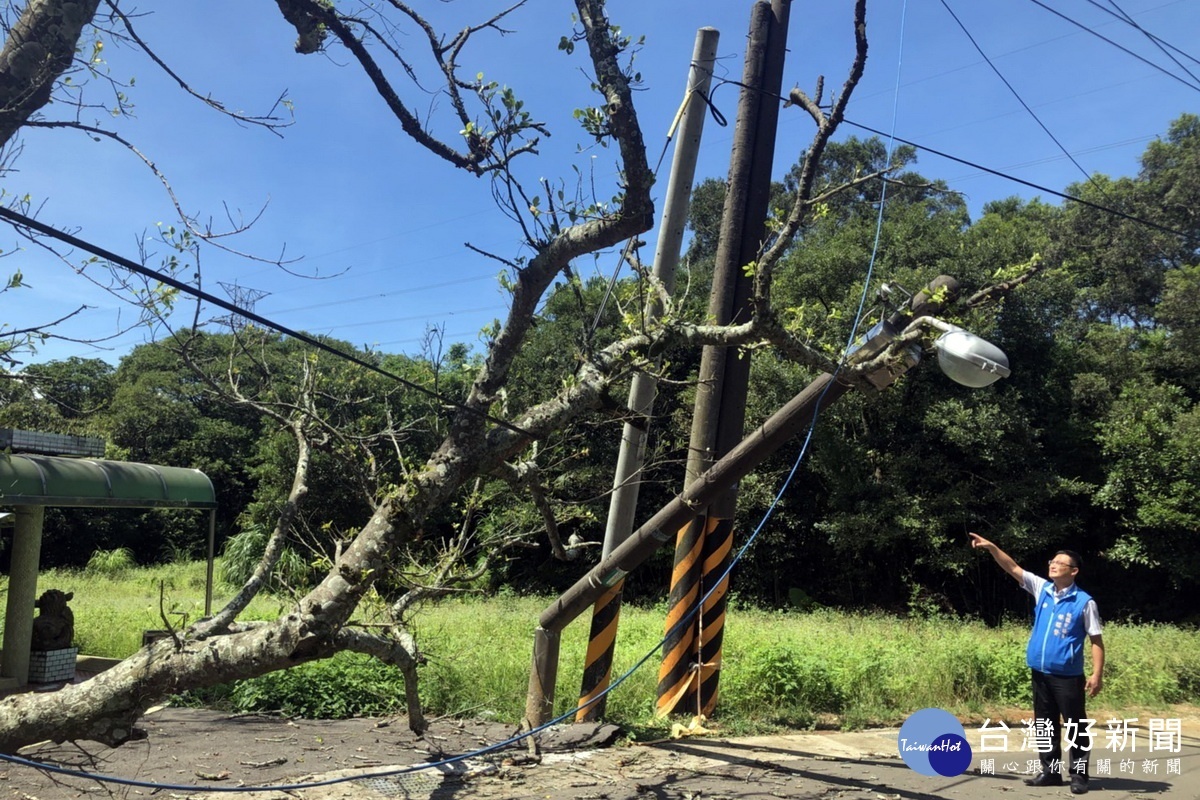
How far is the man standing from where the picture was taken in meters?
5.43

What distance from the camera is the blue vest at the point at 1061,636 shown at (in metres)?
5.43

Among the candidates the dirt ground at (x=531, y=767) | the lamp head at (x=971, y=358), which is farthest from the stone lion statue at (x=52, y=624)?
the lamp head at (x=971, y=358)

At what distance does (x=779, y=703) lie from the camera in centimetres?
769

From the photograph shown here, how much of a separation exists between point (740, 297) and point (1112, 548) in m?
14.1

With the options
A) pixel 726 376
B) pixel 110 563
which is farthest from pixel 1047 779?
pixel 110 563

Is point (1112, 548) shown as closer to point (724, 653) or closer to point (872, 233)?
point (872, 233)

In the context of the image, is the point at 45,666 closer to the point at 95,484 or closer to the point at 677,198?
the point at 95,484

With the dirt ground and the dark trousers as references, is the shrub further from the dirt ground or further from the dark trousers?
the dark trousers

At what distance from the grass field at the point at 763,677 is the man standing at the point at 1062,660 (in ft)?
6.91

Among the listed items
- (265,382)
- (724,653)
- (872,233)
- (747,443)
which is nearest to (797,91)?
(747,443)

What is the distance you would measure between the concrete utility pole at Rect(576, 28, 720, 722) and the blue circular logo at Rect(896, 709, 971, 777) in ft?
7.63

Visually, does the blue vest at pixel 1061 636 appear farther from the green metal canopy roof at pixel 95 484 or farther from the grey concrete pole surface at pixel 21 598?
the grey concrete pole surface at pixel 21 598

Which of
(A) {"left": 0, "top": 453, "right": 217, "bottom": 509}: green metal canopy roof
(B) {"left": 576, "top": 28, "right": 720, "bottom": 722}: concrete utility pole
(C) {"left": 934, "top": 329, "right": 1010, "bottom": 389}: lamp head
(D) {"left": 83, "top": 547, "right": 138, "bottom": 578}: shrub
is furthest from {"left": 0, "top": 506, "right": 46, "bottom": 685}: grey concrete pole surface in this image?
(D) {"left": 83, "top": 547, "right": 138, "bottom": 578}: shrub

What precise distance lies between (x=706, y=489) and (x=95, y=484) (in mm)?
6790
